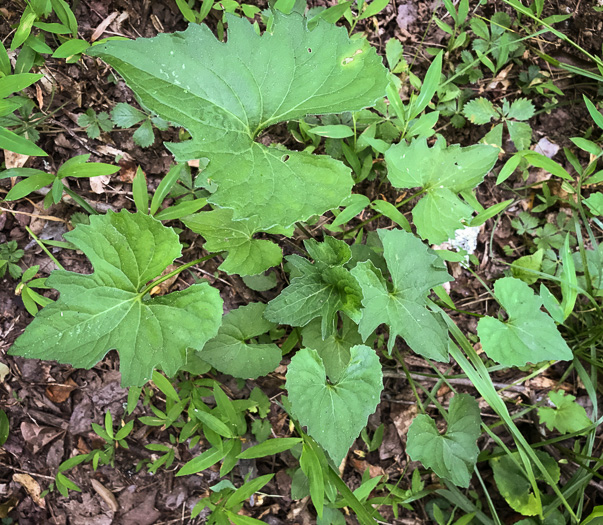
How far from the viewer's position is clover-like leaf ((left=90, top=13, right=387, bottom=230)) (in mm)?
1277

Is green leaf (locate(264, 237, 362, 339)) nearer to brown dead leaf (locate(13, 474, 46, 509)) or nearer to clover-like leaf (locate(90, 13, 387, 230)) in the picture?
clover-like leaf (locate(90, 13, 387, 230))

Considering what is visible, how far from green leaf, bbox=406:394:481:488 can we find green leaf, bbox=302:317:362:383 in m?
0.40

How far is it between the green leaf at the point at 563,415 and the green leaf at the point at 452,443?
1.94 feet

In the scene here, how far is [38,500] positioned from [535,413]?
8.53 feet

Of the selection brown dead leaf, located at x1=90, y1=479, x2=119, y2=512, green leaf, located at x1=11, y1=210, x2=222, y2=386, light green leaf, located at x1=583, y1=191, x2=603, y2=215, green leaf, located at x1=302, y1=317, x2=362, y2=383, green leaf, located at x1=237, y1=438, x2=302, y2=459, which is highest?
green leaf, located at x1=11, y1=210, x2=222, y2=386

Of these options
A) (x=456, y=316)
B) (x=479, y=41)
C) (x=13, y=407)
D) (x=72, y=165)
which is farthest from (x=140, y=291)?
(x=479, y=41)

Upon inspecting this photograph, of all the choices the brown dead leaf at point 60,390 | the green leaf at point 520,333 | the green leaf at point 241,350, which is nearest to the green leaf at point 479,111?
the green leaf at point 520,333

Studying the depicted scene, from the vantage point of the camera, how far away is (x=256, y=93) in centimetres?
138

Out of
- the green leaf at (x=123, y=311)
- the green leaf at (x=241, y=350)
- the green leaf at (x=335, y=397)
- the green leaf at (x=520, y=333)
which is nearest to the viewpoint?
the green leaf at (x=123, y=311)

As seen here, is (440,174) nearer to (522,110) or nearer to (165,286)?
(522,110)

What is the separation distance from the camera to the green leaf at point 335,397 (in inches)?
58.5

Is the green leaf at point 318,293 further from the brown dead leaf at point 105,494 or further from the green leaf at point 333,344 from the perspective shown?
the brown dead leaf at point 105,494

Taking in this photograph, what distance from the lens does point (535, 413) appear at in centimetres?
233

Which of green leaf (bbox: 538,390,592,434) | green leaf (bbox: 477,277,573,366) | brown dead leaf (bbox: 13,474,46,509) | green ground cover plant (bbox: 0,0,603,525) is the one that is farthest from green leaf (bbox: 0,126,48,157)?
green leaf (bbox: 538,390,592,434)
